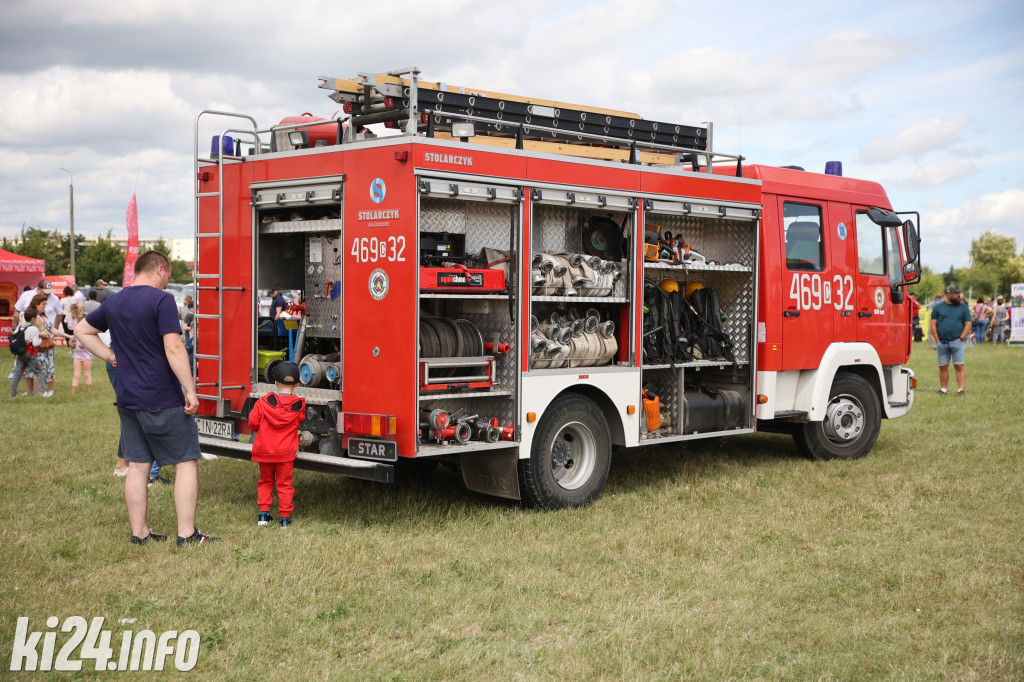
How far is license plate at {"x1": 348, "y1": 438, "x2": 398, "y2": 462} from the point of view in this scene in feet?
21.5

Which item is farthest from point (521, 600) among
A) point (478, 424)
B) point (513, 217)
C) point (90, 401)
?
point (90, 401)

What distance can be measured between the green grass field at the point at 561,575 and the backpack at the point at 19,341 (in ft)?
18.3

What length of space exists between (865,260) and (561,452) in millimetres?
4498

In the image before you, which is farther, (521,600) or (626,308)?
(626,308)

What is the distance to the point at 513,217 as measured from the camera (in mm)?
7223

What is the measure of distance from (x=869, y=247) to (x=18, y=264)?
2303cm

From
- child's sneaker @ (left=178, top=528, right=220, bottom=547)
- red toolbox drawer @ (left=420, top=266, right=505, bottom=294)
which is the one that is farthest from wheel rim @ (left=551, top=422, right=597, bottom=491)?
child's sneaker @ (left=178, top=528, right=220, bottom=547)

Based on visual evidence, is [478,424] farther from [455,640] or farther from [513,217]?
[455,640]

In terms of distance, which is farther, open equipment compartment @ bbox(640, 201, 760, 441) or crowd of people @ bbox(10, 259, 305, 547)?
open equipment compartment @ bbox(640, 201, 760, 441)

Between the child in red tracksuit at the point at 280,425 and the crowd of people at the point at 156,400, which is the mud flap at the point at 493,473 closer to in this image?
the child in red tracksuit at the point at 280,425

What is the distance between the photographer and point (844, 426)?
10.1 metres

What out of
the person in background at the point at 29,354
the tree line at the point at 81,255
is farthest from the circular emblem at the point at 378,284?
the tree line at the point at 81,255

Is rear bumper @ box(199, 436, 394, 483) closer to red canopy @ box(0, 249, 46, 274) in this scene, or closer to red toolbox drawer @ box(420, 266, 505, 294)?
red toolbox drawer @ box(420, 266, 505, 294)

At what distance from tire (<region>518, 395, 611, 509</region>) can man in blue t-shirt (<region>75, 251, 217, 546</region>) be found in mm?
2464
